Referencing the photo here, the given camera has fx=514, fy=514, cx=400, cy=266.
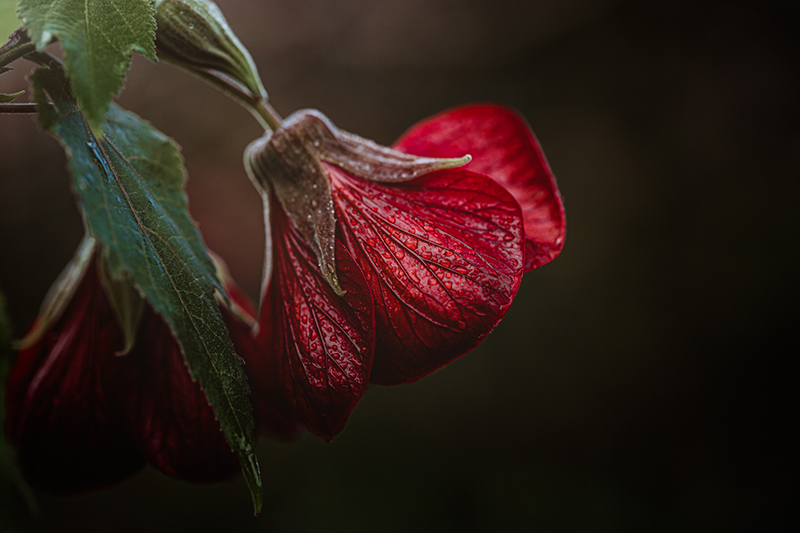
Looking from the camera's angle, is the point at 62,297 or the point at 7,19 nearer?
the point at 7,19

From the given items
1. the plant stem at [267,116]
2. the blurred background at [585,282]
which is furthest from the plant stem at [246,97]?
the blurred background at [585,282]

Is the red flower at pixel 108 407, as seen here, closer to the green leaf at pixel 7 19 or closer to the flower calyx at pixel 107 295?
the flower calyx at pixel 107 295

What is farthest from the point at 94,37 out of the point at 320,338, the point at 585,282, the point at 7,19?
the point at 585,282

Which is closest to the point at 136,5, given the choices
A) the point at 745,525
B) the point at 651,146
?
the point at 651,146

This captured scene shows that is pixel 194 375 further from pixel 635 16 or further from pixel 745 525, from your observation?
pixel 745 525

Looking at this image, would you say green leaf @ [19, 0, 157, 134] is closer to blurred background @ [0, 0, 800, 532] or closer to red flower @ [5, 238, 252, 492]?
red flower @ [5, 238, 252, 492]

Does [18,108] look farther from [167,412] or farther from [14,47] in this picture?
[167,412]

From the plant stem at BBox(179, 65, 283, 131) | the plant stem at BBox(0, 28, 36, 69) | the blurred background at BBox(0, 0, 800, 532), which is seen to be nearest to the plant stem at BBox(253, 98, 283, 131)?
the plant stem at BBox(179, 65, 283, 131)

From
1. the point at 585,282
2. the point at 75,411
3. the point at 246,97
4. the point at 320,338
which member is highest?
the point at 585,282
